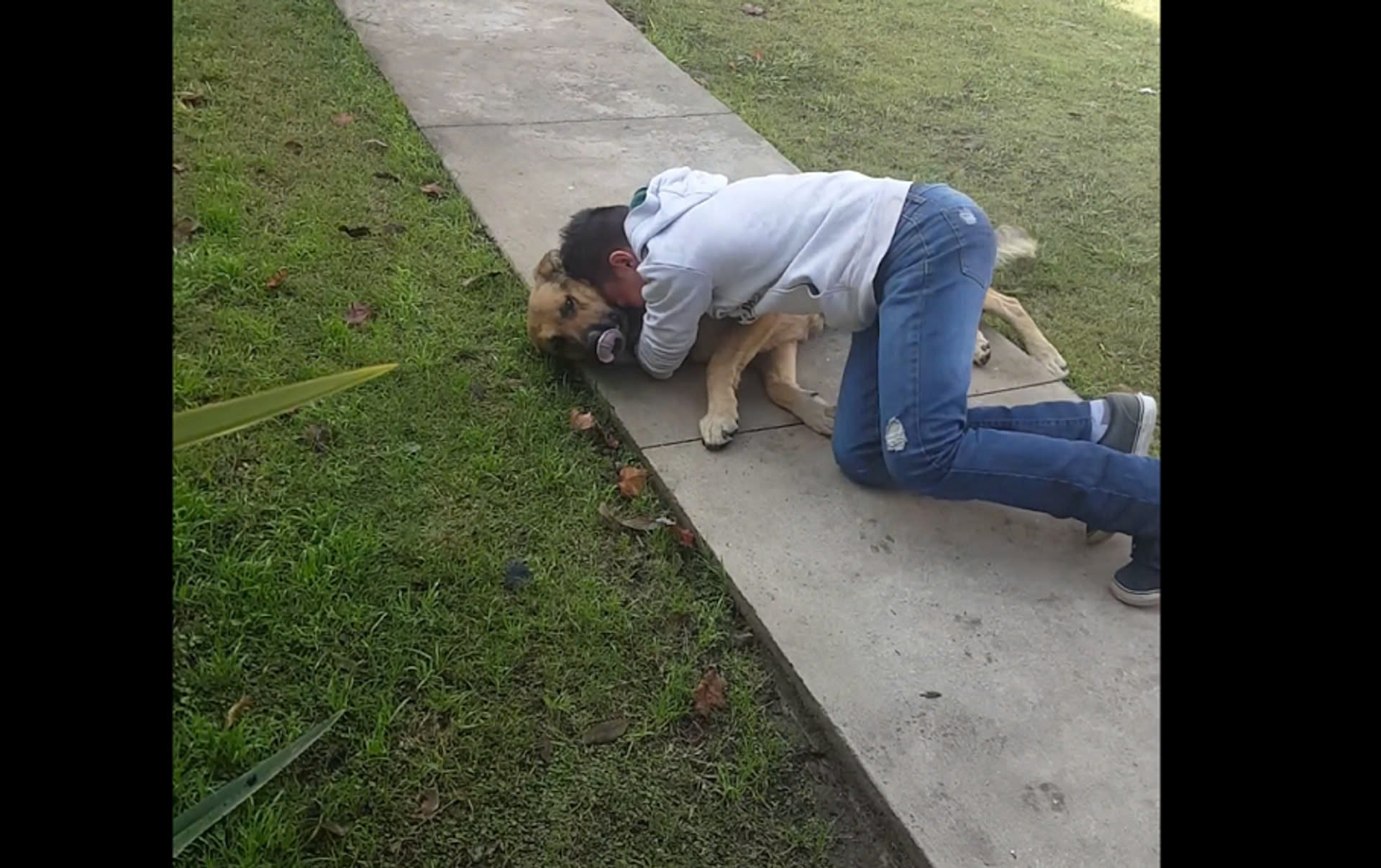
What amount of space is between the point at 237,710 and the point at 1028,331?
2.86m

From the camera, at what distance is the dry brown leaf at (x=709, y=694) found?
9.28ft

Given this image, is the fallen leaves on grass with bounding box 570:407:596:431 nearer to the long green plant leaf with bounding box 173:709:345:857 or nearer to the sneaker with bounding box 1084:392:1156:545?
the sneaker with bounding box 1084:392:1156:545

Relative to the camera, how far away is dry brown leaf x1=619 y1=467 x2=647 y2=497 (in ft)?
11.5

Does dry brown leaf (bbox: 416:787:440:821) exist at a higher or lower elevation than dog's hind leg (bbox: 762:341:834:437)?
lower

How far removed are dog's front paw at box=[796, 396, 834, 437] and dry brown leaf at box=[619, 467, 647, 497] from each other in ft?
1.90

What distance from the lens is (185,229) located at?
183 inches

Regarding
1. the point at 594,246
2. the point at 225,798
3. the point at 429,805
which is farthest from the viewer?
the point at 594,246

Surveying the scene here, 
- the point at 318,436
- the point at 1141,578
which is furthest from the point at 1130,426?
the point at 318,436

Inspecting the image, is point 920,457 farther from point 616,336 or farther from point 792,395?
point 616,336

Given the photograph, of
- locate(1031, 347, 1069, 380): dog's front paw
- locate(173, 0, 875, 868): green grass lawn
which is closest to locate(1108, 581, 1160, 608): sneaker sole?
locate(173, 0, 875, 868): green grass lawn

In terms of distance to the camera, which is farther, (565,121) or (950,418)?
(565,121)

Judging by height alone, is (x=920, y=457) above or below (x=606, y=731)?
above
